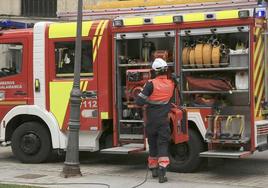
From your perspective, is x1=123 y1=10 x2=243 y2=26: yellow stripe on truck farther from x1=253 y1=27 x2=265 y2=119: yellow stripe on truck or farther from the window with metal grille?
the window with metal grille

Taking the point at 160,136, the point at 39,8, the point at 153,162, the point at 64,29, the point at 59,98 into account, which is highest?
the point at 39,8

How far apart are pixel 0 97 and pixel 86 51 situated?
7.05 feet

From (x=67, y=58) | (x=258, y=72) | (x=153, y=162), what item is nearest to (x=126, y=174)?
(x=153, y=162)

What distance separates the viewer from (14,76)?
40.0ft

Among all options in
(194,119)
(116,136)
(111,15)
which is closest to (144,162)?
(116,136)

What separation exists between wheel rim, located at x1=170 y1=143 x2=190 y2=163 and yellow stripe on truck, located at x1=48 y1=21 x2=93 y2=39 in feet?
8.82

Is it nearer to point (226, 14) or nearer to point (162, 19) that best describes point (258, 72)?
point (226, 14)

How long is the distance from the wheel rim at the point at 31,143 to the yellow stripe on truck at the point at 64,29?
1956 millimetres

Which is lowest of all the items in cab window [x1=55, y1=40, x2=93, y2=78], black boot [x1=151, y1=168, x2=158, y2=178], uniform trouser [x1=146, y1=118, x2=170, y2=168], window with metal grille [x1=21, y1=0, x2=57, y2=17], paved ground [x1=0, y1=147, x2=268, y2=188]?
paved ground [x1=0, y1=147, x2=268, y2=188]

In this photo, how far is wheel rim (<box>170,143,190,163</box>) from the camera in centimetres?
1068

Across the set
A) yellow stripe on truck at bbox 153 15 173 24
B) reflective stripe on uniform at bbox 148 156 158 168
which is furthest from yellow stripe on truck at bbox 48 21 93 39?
reflective stripe on uniform at bbox 148 156 158 168

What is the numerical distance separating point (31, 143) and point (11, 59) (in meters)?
1.73

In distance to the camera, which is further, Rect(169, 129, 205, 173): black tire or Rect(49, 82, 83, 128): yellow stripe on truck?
Rect(49, 82, 83, 128): yellow stripe on truck

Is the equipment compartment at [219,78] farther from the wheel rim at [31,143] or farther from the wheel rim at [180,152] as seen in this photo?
the wheel rim at [31,143]
